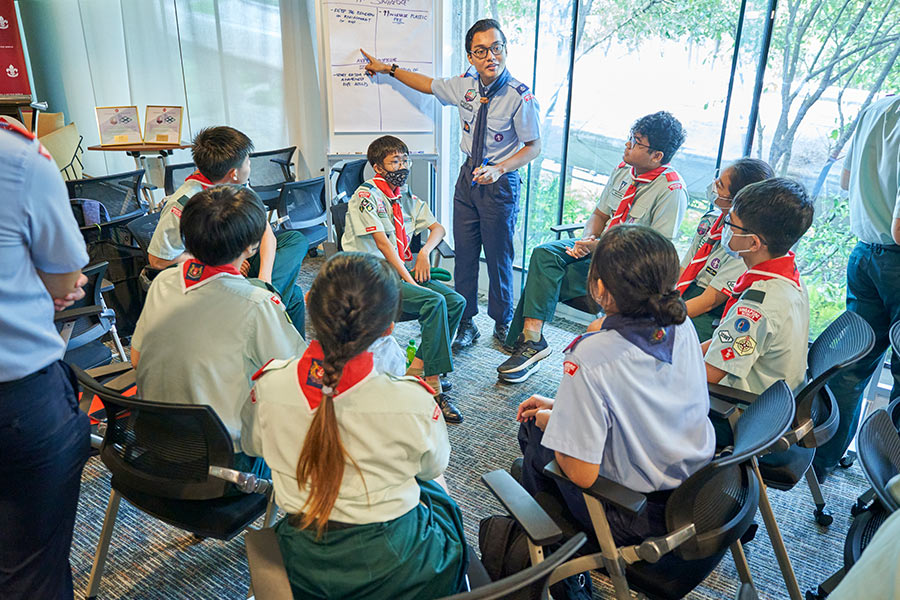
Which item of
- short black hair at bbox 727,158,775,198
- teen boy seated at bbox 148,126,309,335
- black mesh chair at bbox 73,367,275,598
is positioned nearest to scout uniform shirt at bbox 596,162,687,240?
short black hair at bbox 727,158,775,198

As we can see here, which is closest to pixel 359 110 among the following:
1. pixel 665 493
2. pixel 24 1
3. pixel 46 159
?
pixel 46 159

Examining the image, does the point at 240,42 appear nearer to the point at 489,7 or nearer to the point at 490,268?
the point at 489,7

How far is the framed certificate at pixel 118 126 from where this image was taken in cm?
451

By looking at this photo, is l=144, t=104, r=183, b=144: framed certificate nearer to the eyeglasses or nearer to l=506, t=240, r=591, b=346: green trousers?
the eyeglasses

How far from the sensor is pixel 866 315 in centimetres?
232

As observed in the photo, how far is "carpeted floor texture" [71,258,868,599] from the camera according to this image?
1883mm

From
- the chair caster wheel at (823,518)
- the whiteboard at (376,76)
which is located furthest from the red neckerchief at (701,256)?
the whiteboard at (376,76)

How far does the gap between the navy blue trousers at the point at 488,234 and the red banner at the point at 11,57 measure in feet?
14.5

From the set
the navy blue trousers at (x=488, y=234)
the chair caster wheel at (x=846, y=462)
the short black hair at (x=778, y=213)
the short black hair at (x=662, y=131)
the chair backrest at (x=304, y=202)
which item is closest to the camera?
the short black hair at (x=778, y=213)

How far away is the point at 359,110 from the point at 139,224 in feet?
4.83

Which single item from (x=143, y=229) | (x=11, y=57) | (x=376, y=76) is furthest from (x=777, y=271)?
(x=11, y=57)

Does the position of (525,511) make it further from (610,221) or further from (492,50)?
(492,50)

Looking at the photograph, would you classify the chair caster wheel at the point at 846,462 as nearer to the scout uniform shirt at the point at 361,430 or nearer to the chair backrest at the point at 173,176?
the scout uniform shirt at the point at 361,430

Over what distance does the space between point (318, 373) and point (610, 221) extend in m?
2.13
